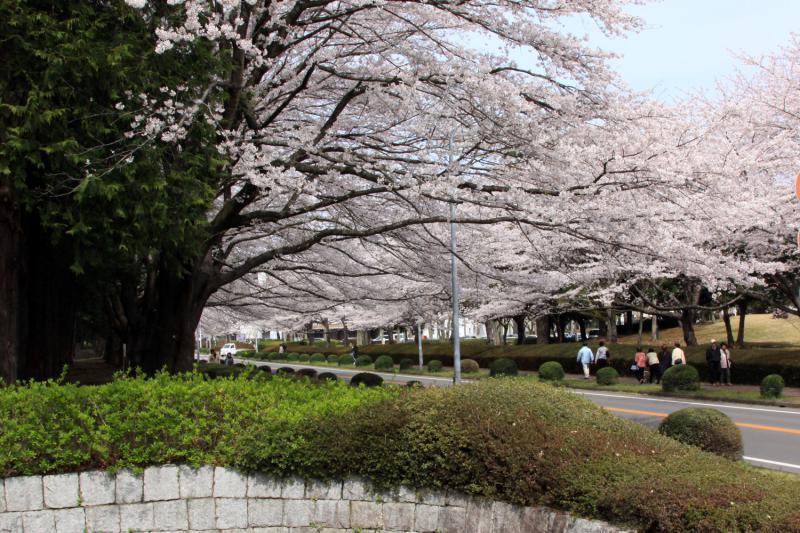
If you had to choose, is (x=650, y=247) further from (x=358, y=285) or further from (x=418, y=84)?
(x=358, y=285)

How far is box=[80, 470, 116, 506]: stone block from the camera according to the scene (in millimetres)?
7160

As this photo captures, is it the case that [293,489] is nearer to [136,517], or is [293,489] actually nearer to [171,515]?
[171,515]

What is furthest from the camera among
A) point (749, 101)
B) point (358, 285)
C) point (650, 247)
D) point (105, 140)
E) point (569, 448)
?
point (749, 101)

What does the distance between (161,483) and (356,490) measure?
5.91 feet

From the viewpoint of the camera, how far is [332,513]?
23.0 feet

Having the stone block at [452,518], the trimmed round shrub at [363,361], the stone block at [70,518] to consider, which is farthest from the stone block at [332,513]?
the trimmed round shrub at [363,361]

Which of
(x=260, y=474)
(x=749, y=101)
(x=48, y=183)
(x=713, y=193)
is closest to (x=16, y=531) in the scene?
(x=260, y=474)

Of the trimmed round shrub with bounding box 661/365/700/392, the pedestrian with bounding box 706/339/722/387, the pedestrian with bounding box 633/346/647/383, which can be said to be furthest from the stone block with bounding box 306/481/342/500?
the pedestrian with bounding box 633/346/647/383

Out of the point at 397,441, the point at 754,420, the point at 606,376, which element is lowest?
the point at 754,420

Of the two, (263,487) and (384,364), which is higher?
(263,487)

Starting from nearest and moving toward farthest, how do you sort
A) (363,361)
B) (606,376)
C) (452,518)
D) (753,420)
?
1. (452,518)
2. (753,420)
3. (606,376)
4. (363,361)

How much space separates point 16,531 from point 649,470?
17.9 feet

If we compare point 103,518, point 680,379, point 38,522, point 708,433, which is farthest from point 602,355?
point 38,522

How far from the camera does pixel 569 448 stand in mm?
6270
